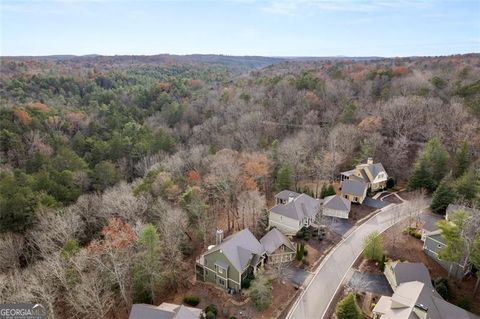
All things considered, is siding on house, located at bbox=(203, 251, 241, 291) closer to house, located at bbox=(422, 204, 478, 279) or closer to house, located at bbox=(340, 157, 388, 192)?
house, located at bbox=(422, 204, 478, 279)

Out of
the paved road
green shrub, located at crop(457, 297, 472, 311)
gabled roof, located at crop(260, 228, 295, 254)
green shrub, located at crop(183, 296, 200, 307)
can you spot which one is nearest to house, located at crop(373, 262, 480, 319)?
green shrub, located at crop(457, 297, 472, 311)

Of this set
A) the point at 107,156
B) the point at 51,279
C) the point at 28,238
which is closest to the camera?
the point at 51,279

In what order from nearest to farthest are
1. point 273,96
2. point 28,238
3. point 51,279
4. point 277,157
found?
1. point 51,279
2. point 28,238
3. point 277,157
4. point 273,96

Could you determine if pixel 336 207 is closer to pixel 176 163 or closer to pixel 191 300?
pixel 191 300

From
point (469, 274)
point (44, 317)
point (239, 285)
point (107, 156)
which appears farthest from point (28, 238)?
point (469, 274)

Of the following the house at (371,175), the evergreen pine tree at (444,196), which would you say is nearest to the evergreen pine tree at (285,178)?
the house at (371,175)

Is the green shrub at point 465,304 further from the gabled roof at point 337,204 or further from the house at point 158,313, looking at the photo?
the house at point 158,313

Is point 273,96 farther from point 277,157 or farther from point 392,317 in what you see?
point 392,317

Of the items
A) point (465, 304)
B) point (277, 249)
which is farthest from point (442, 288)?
point (277, 249)
